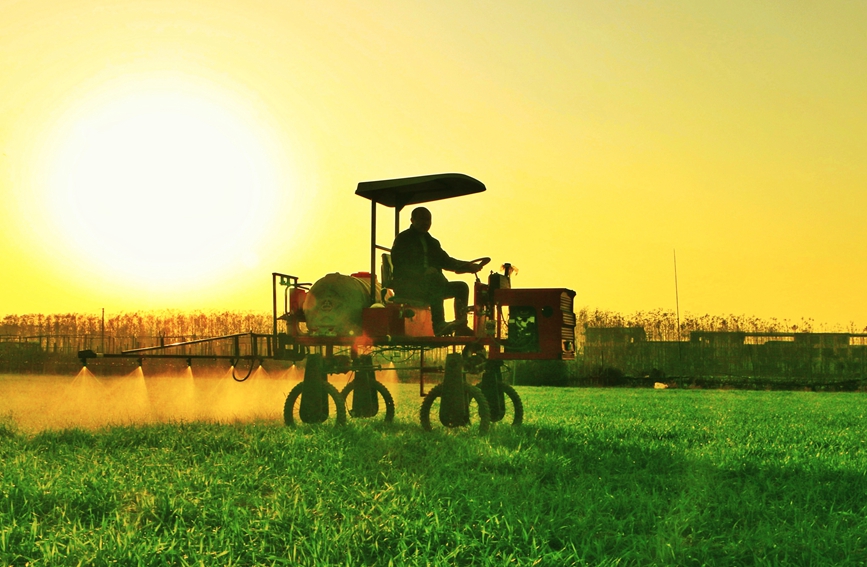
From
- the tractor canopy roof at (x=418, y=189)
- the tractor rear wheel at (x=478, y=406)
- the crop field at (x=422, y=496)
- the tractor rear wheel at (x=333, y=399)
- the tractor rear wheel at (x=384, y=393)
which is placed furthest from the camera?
the tractor rear wheel at (x=384, y=393)

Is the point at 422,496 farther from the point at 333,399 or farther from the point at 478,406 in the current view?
the point at 333,399

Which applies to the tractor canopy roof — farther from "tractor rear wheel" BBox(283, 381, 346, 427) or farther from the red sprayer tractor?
"tractor rear wheel" BBox(283, 381, 346, 427)

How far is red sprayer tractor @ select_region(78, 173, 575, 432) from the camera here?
8664mm

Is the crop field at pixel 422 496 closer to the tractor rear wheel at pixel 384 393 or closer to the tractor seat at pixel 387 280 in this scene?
the tractor rear wheel at pixel 384 393

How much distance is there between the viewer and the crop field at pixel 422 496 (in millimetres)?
4133

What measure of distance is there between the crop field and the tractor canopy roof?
289 cm

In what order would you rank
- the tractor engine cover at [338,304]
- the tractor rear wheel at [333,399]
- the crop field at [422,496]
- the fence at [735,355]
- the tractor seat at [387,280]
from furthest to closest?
the fence at [735,355] < the tractor rear wheel at [333,399] < the tractor engine cover at [338,304] < the tractor seat at [387,280] < the crop field at [422,496]

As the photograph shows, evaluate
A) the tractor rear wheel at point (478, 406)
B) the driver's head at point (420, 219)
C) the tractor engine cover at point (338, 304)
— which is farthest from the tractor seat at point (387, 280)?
the tractor rear wheel at point (478, 406)

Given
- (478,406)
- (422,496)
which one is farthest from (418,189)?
(422,496)

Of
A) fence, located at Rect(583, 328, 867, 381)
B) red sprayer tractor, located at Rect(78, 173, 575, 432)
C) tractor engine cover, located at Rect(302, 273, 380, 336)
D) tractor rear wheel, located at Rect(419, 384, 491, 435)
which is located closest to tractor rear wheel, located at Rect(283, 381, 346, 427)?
red sprayer tractor, located at Rect(78, 173, 575, 432)

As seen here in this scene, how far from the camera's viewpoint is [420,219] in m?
8.88

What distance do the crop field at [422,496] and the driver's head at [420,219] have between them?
245 centimetres

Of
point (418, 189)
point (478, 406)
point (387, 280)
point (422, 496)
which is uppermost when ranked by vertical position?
point (418, 189)

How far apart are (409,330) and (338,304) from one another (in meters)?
1.00
